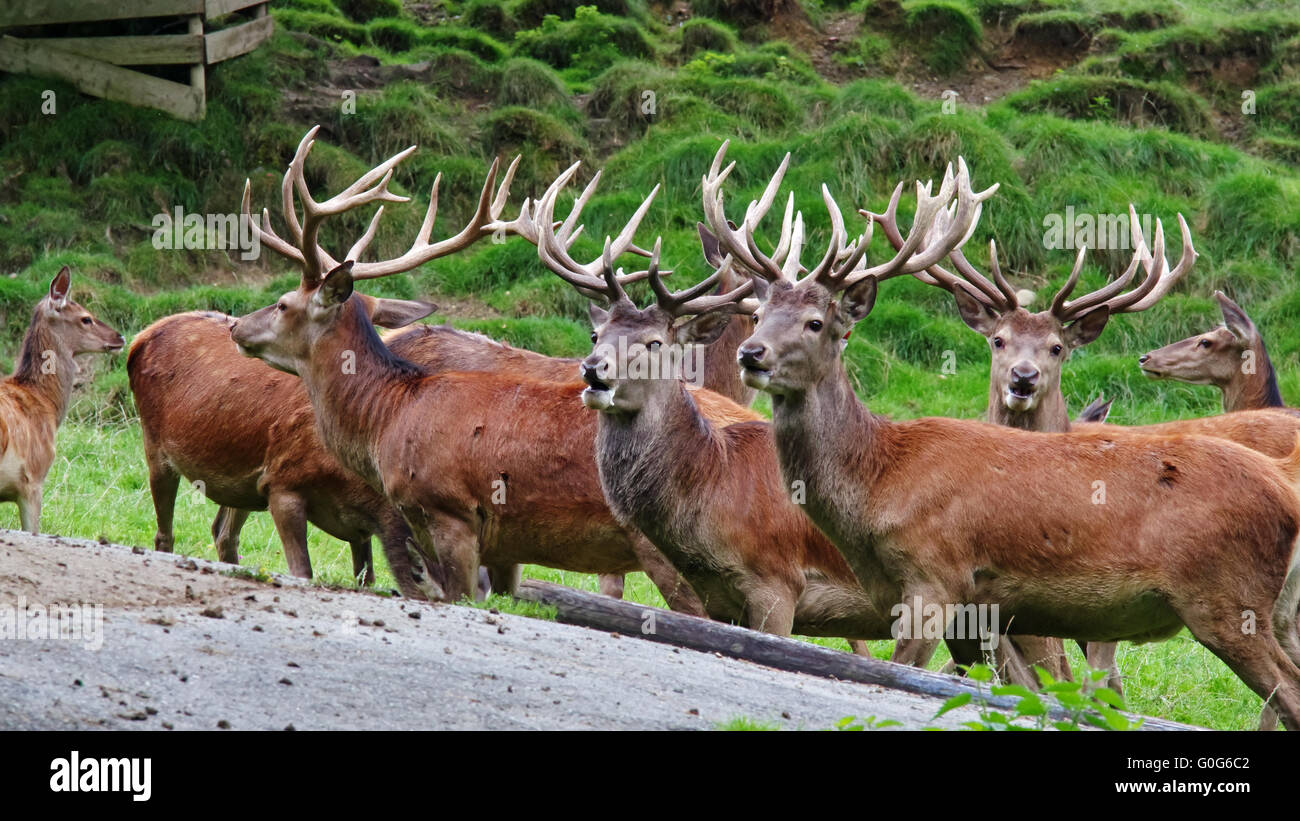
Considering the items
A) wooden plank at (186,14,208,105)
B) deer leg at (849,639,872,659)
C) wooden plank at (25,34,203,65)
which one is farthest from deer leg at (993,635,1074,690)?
wooden plank at (25,34,203,65)

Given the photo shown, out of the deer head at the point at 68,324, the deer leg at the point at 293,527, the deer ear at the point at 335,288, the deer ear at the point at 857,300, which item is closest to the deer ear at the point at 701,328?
the deer ear at the point at 857,300

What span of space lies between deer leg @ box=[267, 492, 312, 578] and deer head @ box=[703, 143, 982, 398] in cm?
287

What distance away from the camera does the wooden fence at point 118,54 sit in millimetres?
16266

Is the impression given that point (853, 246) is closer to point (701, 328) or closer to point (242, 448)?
point (701, 328)

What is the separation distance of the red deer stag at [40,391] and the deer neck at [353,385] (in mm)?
2088

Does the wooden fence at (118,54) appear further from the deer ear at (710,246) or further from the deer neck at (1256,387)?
the deer neck at (1256,387)

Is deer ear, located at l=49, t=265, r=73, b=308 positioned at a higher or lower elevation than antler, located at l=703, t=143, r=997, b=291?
lower

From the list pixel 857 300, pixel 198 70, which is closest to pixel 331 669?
pixel 857 300

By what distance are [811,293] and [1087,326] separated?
2.52 metres

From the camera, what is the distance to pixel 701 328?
8109 mm

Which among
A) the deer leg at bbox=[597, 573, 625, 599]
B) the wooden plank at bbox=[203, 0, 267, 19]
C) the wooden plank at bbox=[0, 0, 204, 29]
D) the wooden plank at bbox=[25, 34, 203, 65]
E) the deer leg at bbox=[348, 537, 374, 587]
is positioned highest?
the wooden plank at bbox=[203, 0, 267, 19]

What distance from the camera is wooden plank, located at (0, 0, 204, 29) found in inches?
635

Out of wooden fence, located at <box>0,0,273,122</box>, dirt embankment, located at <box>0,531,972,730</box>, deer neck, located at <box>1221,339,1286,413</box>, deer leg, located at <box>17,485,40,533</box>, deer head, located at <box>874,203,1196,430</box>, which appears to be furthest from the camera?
wooden fence, located at <box>0,0,273,122</box>

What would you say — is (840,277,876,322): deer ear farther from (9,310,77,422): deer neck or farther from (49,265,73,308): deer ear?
(49,265,73,308): deer ear
